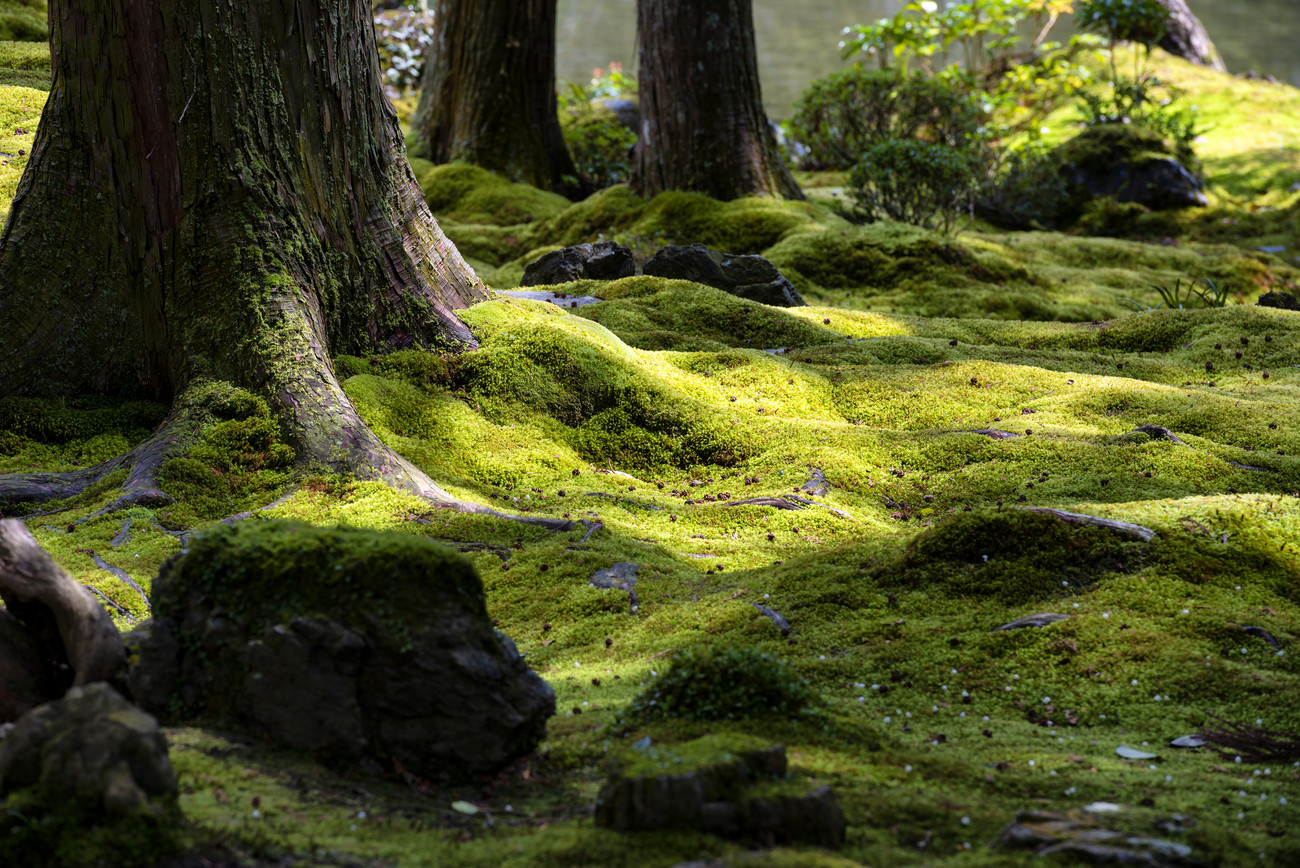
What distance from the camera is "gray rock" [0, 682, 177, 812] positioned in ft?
7.45

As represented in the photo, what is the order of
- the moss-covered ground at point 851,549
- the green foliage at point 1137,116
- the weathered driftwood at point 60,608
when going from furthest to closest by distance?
the green foliage at point 1137,116 < the weathered driftwood at point 60,608 < the moss-covered ground at point 851,549

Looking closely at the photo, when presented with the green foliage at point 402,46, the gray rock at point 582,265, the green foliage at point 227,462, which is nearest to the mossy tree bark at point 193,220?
the green foliage at point 227,462

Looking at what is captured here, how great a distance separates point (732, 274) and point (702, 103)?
9.58 feet

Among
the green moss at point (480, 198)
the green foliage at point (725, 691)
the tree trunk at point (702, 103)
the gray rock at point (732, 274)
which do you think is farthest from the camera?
the green moss at point (480, 198)

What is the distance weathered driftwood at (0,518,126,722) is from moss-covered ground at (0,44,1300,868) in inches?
16.6

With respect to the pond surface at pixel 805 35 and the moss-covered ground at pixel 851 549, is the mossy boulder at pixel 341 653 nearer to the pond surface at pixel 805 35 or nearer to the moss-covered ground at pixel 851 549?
the moss-covered ground at pixel 851 549

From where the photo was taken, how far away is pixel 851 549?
5160 millimetres

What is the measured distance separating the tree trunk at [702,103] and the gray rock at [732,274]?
2411 mm

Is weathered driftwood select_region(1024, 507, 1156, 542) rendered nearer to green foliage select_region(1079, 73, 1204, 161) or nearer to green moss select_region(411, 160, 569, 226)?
green moss select_region(411, 160, 569, 226)

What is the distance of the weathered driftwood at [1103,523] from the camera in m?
4.81

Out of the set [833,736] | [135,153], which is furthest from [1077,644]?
[135,153]

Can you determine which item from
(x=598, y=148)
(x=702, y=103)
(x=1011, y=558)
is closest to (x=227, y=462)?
(x=1011, y=558)

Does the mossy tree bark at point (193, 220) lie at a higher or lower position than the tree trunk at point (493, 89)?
lower

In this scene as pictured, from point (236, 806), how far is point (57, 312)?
4573 mm
